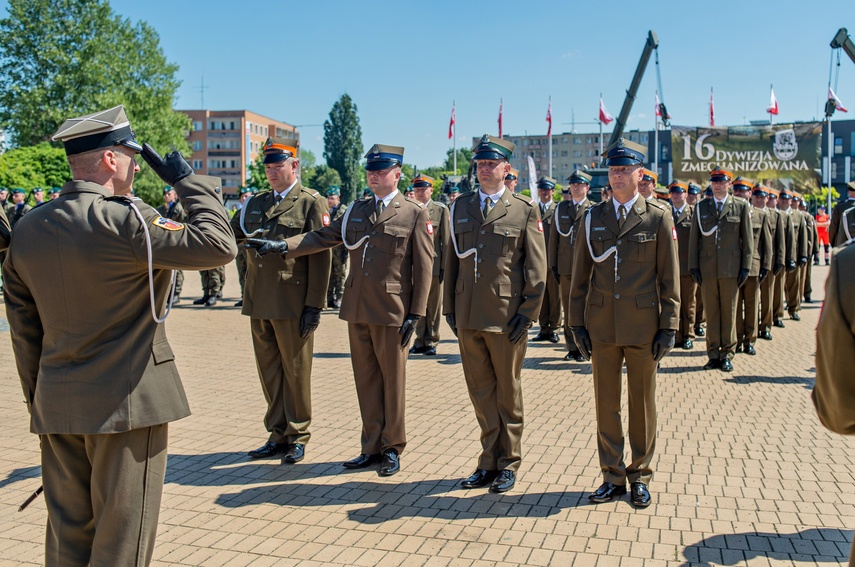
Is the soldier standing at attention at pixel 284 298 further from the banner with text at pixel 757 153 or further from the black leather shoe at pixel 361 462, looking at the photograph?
the banner with text at pixel 757 153

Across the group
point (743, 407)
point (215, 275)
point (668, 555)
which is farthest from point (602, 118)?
point (668, 555)

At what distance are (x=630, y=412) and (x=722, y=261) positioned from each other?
5.32 m

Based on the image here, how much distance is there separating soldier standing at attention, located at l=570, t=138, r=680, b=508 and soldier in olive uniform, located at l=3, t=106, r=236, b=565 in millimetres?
2807

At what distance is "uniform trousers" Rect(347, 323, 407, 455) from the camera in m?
5.73

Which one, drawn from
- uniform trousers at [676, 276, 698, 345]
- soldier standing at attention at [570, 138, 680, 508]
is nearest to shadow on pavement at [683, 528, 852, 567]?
soldier standing at attention at [570, 138, 680, 508]

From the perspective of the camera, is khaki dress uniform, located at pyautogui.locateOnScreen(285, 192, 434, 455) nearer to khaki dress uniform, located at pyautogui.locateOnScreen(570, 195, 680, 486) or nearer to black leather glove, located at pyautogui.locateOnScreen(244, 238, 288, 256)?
black leather glove, located at pyautogui.locateOnScreen(244, 238, 288, 256)

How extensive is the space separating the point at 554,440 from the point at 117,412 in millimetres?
4177

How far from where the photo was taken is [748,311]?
1055 centimetres

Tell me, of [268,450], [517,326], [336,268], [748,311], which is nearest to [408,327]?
[517,326]

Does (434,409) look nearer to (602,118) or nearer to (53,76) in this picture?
(602,118)

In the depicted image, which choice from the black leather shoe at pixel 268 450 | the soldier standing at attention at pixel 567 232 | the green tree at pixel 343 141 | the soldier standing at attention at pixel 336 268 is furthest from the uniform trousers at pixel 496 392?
the green tree at pixel 343 141

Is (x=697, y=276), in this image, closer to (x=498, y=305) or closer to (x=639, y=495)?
(x=498, y=305)

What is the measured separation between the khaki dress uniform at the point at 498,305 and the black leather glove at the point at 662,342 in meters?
0.81

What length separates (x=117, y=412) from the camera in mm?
2990
